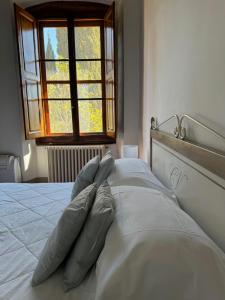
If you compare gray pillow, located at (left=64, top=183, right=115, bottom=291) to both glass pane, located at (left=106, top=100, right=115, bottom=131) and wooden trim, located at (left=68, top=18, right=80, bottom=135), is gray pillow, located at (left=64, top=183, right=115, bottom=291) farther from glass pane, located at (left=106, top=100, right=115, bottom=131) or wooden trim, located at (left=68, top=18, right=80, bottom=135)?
wooden trim, located at (left=68, top=18, right=80, bottom=135)

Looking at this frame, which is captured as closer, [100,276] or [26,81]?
[100,276]

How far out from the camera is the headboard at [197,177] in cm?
103

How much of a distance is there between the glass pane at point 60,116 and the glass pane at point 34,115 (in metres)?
0.25

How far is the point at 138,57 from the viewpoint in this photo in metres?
3.05

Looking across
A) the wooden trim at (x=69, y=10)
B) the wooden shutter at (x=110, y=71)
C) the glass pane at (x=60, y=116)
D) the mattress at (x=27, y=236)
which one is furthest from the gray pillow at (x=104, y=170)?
the wooden trim at (x=69, y=10)

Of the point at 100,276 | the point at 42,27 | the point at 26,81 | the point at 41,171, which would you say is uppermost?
the point at 42,27

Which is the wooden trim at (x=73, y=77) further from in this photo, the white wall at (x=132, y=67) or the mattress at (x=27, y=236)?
the mattress at (x=27, y=236)

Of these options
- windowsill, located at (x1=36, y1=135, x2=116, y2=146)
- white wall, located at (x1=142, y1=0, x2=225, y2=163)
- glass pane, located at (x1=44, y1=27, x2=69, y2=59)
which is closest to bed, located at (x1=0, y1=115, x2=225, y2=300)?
white wall, located at (x1=142, y1=0, x2=225, y2=163)

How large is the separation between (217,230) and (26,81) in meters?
2.91

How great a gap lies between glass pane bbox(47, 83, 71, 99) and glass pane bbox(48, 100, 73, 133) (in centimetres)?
8

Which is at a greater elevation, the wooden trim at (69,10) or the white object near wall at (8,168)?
the wooden trim at (69,10)

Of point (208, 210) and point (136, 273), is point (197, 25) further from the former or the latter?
point (136, 273)

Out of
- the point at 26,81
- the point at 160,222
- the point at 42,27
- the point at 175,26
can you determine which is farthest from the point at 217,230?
the point at 42,27

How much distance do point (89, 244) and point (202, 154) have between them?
0.64 m
